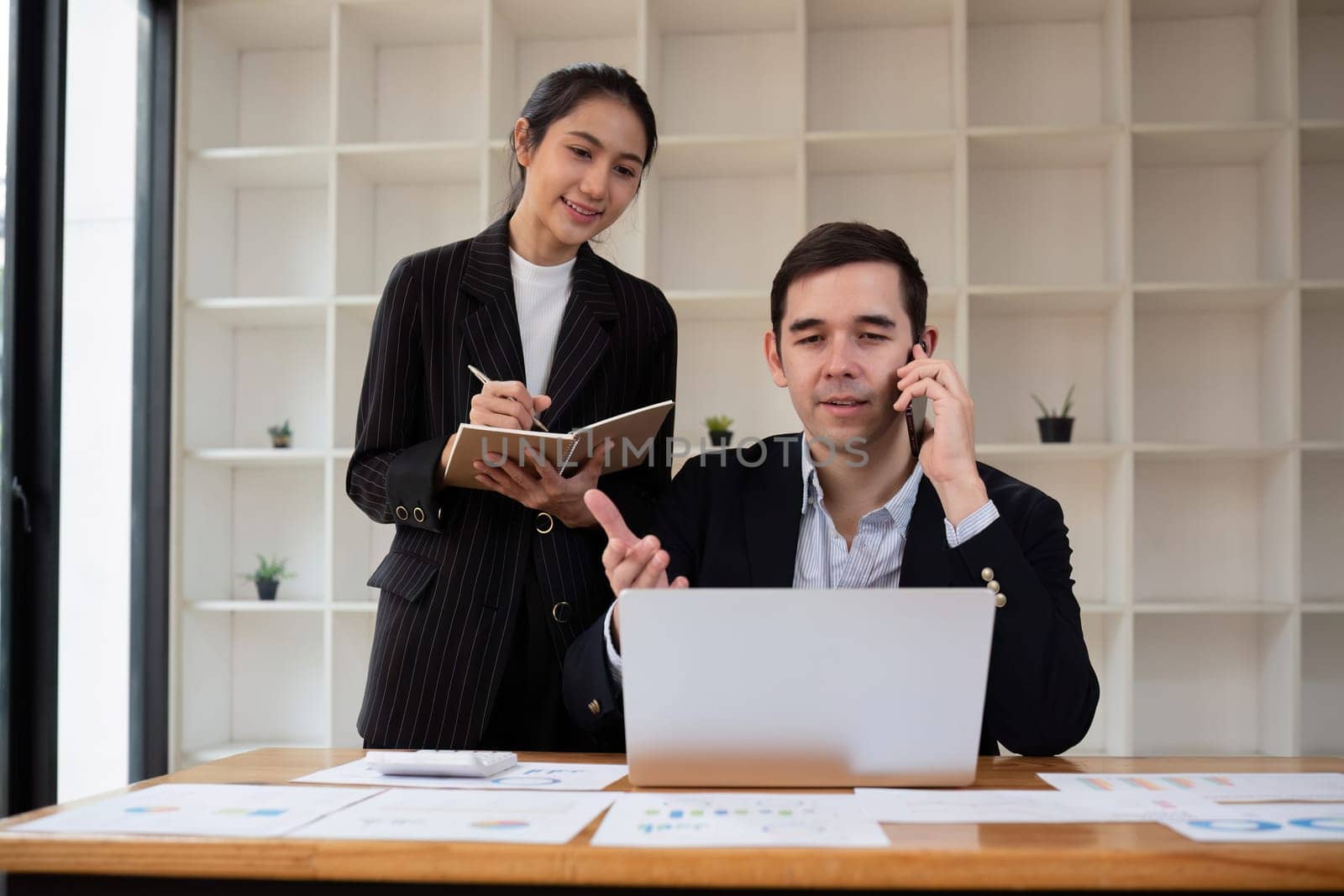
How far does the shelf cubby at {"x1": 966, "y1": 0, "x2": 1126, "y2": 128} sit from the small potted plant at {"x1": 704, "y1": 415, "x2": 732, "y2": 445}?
1.25 m

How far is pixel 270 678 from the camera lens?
12.1 ft

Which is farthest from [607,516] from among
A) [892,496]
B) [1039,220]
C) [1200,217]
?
[1200,217]

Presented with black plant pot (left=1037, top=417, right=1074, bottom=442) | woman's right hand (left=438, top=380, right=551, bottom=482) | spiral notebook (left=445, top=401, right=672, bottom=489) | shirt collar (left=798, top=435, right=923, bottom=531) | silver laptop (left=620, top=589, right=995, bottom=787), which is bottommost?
silver laptop (left=620, top=589, right=995, bottom=787)

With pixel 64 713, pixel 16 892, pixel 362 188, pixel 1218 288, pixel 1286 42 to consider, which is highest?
pixel 1286 42

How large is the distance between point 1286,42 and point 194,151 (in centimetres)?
321

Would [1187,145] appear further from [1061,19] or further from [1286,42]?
[1061,19]

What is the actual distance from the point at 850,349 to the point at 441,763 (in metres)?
0.88

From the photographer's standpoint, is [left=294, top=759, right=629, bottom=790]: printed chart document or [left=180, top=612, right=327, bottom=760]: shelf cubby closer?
[left=294, top=759, right=629, bottom=790]: printed chart document

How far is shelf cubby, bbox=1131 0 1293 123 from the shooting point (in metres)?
3.44

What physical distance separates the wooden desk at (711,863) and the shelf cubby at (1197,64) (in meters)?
3.05

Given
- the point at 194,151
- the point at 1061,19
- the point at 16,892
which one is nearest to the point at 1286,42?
the point at 1061,19

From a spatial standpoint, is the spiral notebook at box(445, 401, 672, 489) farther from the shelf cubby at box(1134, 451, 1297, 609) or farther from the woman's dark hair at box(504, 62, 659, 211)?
the shelf cubby at box(1134, 451, 1297, 609)

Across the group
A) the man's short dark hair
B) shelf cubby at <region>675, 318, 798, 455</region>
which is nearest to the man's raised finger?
the man's short dark hair

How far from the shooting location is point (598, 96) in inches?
76.9
